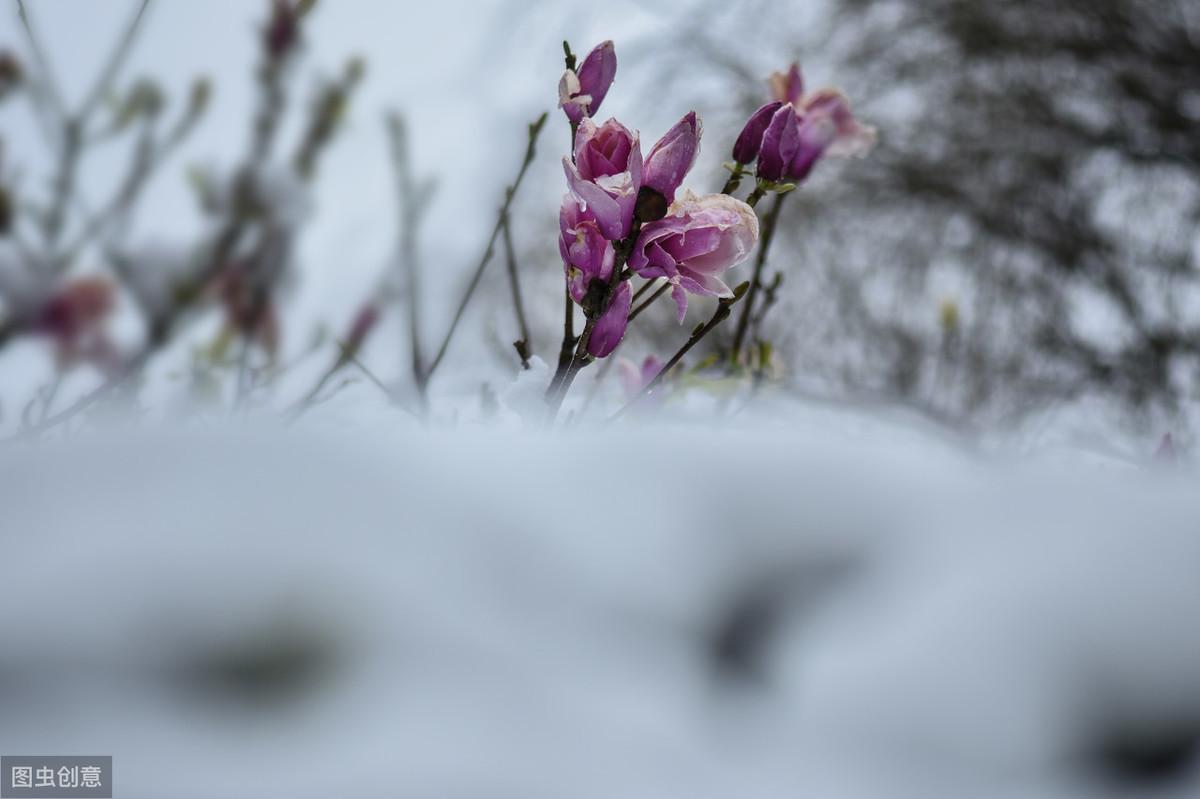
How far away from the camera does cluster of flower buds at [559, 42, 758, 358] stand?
0.73 ft

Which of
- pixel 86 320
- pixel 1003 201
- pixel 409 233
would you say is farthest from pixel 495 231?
pixel 1003 201

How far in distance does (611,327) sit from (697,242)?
4 cm

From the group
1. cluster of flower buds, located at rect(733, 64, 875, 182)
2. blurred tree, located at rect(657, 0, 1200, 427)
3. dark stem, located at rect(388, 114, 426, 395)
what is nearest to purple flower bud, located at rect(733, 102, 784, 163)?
cluster of flower buds, located at rect(733, 64, 875, 182)

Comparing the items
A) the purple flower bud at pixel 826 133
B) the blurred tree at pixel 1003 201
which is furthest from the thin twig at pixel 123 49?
the blurred tree at pixel 1003 201

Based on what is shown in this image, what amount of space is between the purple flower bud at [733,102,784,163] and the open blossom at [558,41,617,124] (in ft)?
0.18

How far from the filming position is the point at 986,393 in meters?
1.83

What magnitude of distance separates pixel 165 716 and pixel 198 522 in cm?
3

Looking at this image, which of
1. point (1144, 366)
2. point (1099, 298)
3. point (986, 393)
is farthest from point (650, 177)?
point (1099, 298)

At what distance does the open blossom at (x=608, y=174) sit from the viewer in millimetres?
218

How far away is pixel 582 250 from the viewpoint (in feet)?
0.76

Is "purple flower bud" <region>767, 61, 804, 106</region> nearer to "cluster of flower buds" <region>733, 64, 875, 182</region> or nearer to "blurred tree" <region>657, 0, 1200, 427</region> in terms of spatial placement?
"cluster of flower buds" <region>733, 64, 875, 182</region>

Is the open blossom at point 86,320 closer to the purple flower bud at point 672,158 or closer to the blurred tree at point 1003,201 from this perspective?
the purple flower bud at point 672,158

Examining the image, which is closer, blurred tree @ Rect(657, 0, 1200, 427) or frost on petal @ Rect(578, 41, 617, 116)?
frost on petal @ Rect(578, 41, 617, 116)

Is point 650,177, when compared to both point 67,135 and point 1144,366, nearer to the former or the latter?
point 67,135
